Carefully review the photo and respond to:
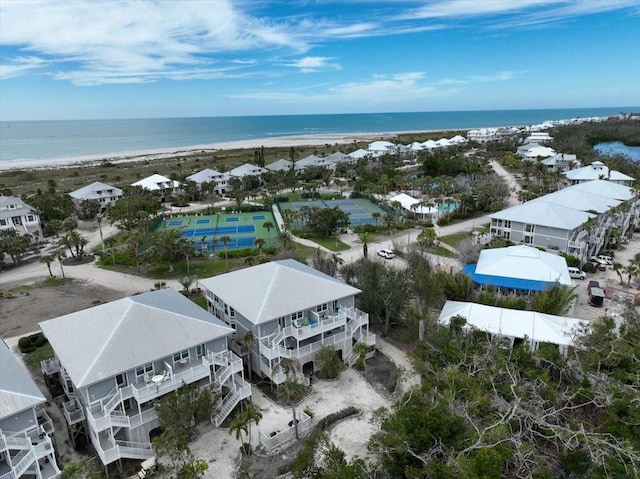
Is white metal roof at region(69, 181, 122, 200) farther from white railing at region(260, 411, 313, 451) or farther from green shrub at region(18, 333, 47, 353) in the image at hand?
white railing at region(260, 411, 313, 451)

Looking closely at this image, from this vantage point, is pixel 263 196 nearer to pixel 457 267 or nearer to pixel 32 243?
pixel 32 243

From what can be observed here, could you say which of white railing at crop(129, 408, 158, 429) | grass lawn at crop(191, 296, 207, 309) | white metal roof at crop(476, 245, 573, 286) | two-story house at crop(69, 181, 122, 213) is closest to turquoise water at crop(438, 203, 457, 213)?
white metal roof at crop(476, 245, 573, 286)

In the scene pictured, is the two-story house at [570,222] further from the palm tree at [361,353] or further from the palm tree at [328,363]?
the palm tree at [328,363]

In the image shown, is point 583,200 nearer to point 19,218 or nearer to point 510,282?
point 510,282

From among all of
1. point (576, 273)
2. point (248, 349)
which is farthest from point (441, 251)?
point (248, 349)

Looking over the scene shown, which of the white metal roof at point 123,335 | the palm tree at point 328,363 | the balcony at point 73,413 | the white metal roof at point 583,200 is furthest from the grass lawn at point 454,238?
the balcony at point 73,413
